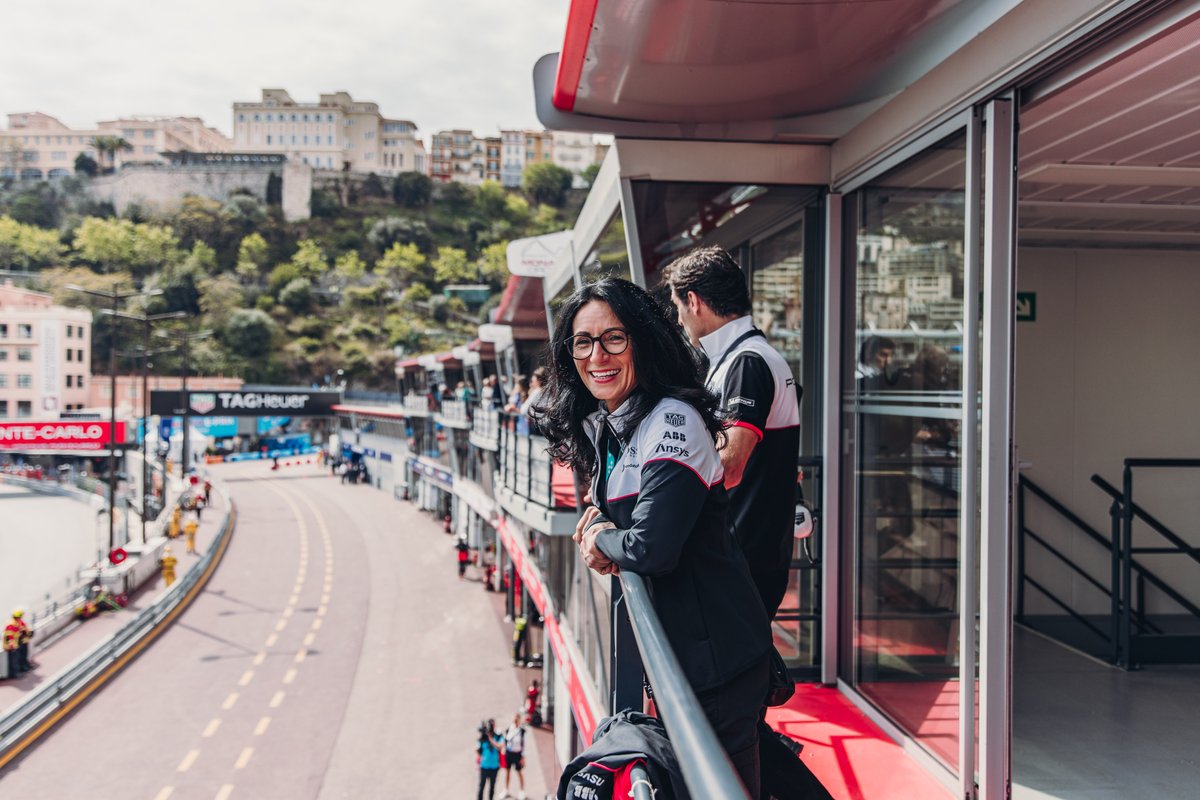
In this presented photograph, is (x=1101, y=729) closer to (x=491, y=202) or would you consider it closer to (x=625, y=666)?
(x=625, y=666)

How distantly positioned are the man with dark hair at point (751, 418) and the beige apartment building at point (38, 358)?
272ft

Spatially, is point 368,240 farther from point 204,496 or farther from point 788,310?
point 788,310

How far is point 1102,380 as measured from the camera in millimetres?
6566

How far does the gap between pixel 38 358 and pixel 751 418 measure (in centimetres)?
8428

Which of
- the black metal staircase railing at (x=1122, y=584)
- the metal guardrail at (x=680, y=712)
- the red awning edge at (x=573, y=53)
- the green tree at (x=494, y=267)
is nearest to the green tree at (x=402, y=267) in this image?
the green tree at (x=494, y=267)

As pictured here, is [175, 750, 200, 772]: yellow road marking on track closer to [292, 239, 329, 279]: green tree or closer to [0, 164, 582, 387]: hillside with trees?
[0, 164, 582, 387]: hillside with trees

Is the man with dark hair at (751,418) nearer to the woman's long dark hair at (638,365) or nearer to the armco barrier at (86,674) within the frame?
the woman's long dark hair at (638,365)

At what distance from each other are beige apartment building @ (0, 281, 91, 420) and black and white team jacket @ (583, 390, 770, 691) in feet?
275

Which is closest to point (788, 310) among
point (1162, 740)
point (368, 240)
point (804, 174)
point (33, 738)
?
point (804, 174)

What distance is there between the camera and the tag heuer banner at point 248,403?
5472 centimetres

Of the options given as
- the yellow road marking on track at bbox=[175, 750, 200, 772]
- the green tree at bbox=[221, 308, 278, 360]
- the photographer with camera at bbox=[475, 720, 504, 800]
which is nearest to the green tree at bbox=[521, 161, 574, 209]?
the green tree at bbox=[221, 308, 278, 360]

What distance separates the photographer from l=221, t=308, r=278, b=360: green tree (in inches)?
3494

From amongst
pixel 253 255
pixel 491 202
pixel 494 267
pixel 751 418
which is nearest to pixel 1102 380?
pixel 751 418

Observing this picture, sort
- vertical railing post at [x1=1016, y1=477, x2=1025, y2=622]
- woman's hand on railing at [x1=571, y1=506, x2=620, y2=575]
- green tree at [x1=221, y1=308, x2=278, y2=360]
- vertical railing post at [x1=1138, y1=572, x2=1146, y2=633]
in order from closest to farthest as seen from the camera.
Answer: woman's hand on railing at [x1=571, y1=506, x2=620, y2=575]
vertical railing post at [x1=1138, y1=572, x2=1146, y2=633]
vertical railing post at [x1=1016, y1=477, x2=1025, y2=622]
green tree at [x1=221, y1=308, x2=278, y2=360]
